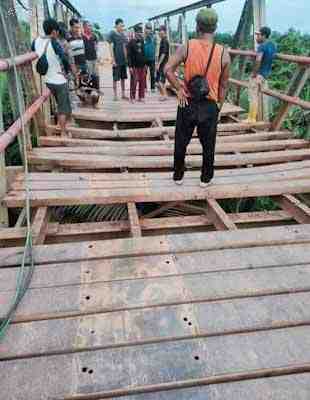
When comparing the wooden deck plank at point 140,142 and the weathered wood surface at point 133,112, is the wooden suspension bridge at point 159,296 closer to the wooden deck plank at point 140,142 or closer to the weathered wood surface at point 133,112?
the wooden deck plank at point 140,142

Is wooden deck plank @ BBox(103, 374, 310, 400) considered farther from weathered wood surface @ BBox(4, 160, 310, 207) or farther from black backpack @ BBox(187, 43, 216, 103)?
black backpack @ BBox(187, 43, 216, 103)

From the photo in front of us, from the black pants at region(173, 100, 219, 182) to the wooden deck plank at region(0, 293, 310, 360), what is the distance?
5.34ft

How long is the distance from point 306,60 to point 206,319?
3991 millimetres

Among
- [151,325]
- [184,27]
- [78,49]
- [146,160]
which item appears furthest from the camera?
[184,27]

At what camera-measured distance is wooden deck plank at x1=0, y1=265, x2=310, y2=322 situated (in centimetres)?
208

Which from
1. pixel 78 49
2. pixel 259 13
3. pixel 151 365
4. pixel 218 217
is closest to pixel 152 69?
pixel 78 49

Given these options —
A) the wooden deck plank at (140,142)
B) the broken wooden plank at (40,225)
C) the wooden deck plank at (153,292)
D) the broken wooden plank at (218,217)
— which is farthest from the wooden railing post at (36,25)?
the wooden deck plank at (153,292)

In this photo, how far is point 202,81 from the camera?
10.2 ft

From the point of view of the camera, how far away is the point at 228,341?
6.13 feet

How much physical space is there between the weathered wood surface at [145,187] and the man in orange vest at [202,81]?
32cm

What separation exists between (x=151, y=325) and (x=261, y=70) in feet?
16.1

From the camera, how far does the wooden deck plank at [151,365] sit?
1.64 meters

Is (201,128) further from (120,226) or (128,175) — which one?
(120,226)

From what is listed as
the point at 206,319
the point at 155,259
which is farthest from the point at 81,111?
the point at 206,319
